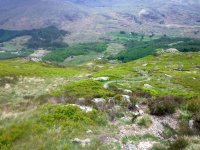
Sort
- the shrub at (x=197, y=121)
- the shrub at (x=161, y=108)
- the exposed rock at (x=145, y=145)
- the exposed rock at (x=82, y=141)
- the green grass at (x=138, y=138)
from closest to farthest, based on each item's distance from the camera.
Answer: the exposed rock at (x=82, y=141), the exposed rock at (x=145, y=145), the green grass at (x=138, y=138), the shrub at (x=197, y=121), the shrub at (x=161, y=108)

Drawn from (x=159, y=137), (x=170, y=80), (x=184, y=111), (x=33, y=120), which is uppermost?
(x=33, y=120)

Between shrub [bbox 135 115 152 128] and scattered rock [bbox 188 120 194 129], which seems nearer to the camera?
shrub [bbox 135 115 152 128]

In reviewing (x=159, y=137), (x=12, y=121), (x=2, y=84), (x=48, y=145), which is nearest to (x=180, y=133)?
(x=159, y=137)

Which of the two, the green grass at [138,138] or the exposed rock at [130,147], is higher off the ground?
the exposed rock at [130,147]

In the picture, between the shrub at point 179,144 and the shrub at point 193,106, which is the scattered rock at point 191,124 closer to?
the shrub at point 193,106

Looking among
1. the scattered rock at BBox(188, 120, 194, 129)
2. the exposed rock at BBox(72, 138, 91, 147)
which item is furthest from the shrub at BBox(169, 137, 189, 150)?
the scattered rock at BBox(188, 120, 194, 129)

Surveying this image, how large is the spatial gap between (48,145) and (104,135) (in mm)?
4036

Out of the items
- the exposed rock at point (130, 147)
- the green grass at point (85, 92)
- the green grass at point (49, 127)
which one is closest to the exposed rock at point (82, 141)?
the green grass at point (49, 127)

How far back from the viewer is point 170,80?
64.6m

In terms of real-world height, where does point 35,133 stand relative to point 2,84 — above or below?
above

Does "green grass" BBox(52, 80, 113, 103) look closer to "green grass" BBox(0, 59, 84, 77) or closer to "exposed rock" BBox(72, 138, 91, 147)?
"exposed rock" BBox(72, 138, 91, 147)

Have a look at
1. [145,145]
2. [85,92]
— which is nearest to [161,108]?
[145,145]

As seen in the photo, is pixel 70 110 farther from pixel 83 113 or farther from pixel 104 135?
pixel 104 135

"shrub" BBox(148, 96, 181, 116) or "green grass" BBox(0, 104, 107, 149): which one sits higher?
"green grass" BBox(0, 104, 107, 149)
